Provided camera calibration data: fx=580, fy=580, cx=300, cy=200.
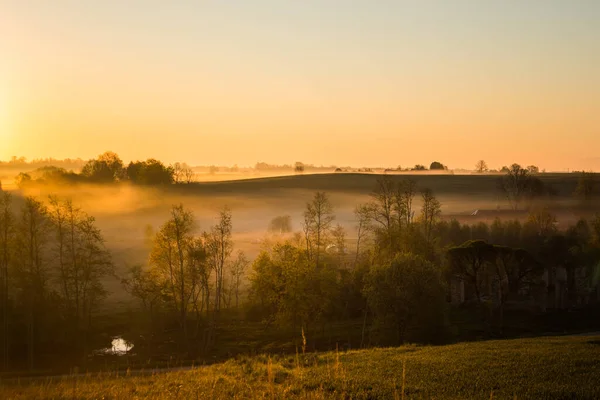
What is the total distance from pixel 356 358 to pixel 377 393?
11.4 m

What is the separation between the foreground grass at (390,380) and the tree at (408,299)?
2066 centimetres

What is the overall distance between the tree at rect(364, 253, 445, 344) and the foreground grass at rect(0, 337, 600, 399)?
20.7 metres

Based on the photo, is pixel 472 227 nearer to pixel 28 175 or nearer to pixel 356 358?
pixel 356 358

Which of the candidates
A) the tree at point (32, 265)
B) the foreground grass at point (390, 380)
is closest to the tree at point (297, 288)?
the tree at point (32, 265)

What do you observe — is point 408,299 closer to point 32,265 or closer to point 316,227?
point 316,227

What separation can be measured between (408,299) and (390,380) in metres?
30.0

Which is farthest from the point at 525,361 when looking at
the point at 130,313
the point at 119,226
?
the point at 119,226

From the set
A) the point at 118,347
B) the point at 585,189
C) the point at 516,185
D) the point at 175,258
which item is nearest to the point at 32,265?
the point at 175,258

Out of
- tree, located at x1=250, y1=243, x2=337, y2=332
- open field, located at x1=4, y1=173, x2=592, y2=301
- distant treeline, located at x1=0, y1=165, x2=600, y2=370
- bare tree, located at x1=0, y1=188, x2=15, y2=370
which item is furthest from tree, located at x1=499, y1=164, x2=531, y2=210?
bare tree, located at x1=0, y1=188, x2=15, y2=370

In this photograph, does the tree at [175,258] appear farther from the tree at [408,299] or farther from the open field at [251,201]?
the open field at [251,201]

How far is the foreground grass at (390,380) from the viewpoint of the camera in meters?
20.9

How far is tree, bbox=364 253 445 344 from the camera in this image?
174 ft

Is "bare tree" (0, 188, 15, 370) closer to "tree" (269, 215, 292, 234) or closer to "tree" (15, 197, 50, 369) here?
"tree" (15, 197, 50, 369)

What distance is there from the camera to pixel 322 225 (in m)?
77.6
